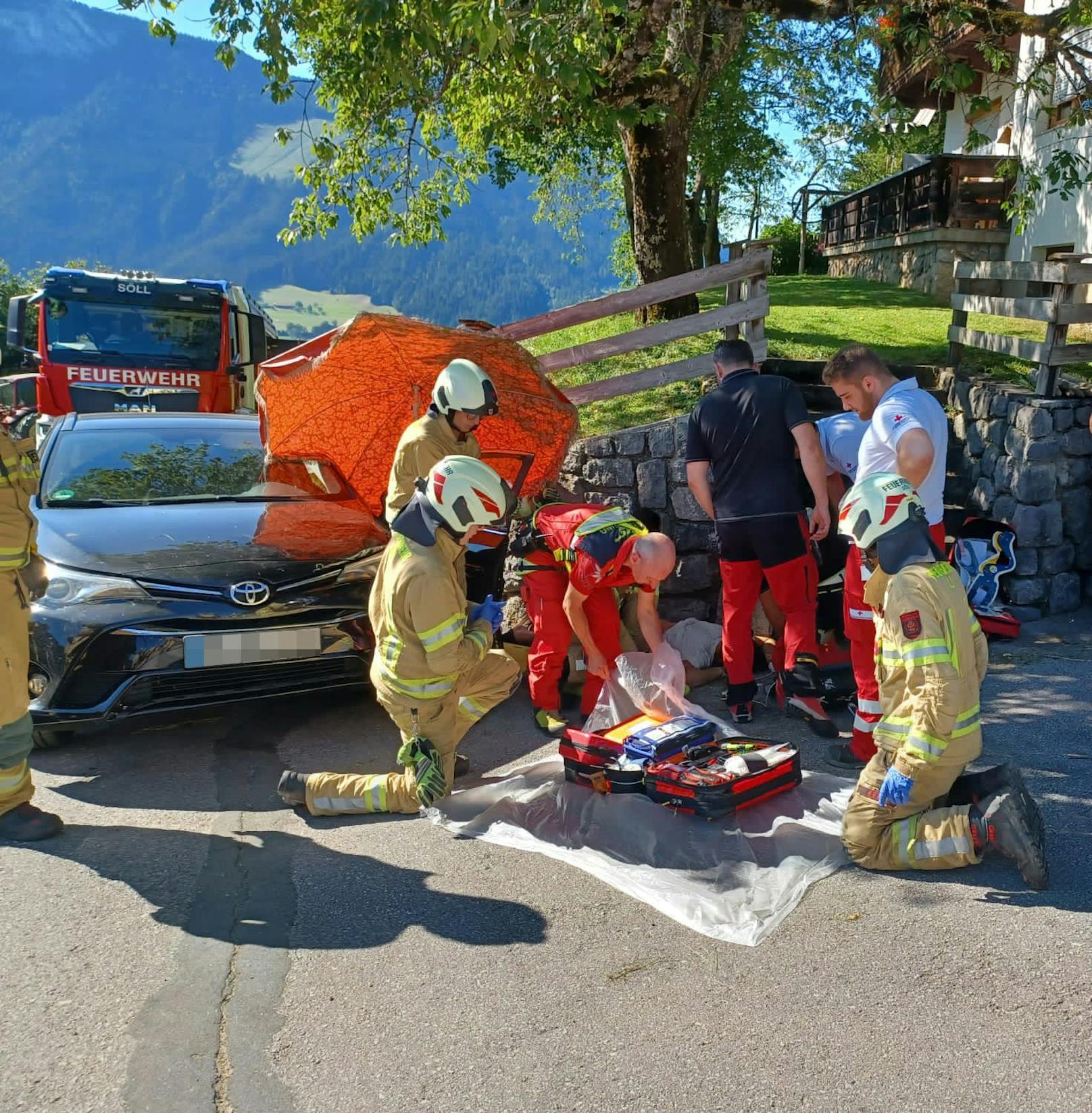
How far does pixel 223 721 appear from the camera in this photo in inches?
215

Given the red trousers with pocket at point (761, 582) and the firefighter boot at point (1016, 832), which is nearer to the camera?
the firefighter boot at point (1016, 832)

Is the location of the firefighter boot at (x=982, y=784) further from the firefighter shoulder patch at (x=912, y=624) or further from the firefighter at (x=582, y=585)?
the firefighter at (x=582, y=585)

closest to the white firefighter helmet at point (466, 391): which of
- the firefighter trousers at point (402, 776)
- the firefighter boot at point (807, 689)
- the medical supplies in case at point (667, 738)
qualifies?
the firefighter trousers at point (402, 776)

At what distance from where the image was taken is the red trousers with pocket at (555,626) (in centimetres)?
530

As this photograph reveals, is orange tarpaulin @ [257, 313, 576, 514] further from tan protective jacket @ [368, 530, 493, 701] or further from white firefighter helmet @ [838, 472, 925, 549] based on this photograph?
white firefighter helmet @ [838, 472, 925, 549]

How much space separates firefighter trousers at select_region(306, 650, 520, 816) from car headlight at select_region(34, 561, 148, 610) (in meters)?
1.28

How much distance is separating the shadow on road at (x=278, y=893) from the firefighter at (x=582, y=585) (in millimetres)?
1657

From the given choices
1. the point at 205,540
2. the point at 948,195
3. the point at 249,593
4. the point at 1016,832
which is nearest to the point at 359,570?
the point at 249,593

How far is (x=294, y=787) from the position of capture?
14.1ft

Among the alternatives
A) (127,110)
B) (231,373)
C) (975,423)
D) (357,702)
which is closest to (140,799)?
(357,702)

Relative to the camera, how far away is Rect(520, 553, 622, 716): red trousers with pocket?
5.30m

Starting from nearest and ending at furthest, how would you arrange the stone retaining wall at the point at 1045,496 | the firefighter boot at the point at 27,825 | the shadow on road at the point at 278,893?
the shadow on road at the point at 278,893 → the firefighter boot at the point at 27,825 → the stone retaining wall at the point at 1045,496

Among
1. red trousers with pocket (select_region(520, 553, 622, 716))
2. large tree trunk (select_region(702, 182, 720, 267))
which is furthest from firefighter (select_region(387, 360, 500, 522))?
large tree trunk (select_region(702, 182, 720, 267))

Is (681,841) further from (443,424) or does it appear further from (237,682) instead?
(443,424)
